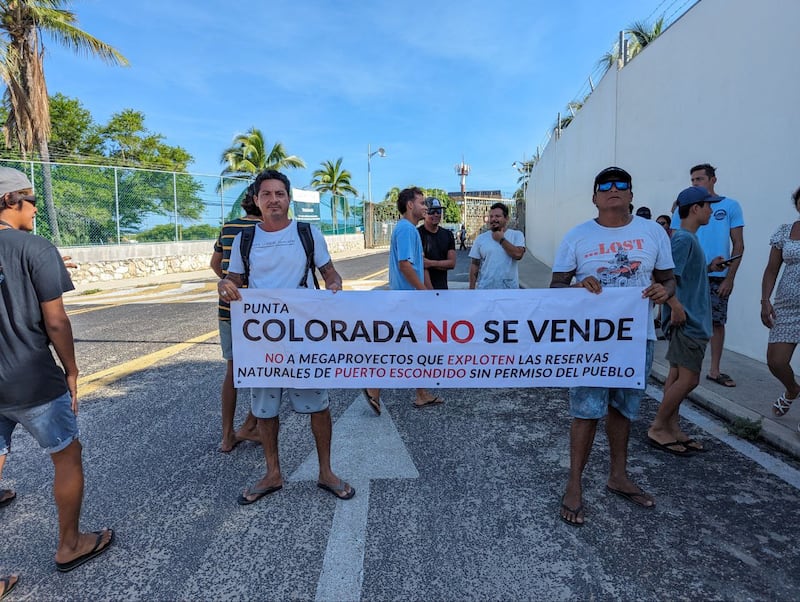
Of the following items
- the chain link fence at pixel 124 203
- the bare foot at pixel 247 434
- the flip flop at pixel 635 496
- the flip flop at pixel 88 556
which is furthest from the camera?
the chain link fence at pixel 124 203

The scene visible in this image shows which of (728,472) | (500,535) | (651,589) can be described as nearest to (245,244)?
(500,535)

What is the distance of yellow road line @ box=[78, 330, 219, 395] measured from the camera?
5.11 meters

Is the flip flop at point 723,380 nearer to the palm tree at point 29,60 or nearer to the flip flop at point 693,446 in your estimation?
the flip flop at point 693,446

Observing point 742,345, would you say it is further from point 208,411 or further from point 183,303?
point 183,303

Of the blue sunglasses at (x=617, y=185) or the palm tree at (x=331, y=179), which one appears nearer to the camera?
the blue sunglasses at (x=617, y=185)

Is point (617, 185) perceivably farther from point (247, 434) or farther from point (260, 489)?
point (247, 434)

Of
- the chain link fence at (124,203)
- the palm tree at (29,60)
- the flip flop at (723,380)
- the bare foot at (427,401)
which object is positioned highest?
the palm tree at (29,60)

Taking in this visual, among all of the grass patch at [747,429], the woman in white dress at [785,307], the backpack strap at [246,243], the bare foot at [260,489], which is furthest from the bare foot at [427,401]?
the woman in white dress at [785,307]

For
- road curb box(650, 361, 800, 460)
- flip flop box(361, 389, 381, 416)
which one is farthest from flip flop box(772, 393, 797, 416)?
flip flop box(361, 389, 381, 416)

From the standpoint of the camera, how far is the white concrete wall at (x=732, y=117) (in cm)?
522

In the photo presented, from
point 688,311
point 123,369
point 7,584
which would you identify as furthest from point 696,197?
point 123,369

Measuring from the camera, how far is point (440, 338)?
10.7 ft

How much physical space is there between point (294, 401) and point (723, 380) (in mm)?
4110

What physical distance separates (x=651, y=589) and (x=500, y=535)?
700 millimetres
